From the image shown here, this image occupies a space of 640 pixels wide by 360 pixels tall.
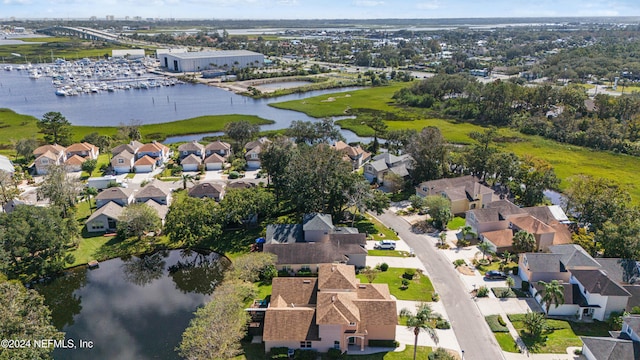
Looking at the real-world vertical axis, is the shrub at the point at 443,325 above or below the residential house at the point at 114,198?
below

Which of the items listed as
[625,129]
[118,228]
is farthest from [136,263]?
[625,129]

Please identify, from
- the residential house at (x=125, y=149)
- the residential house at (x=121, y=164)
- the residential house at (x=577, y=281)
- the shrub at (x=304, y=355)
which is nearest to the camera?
the shrub at (x=304, y=355)

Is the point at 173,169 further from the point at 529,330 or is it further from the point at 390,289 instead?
the point at 529,330

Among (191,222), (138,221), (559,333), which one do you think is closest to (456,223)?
(559,333)

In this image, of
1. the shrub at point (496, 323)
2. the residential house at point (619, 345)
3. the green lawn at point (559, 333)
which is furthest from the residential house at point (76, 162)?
the residential house at point (619, 345)

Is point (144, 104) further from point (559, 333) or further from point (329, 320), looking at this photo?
point (559, 333)

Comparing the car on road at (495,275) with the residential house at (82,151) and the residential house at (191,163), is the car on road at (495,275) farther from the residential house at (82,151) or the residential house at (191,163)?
the residential house at (82,151)
